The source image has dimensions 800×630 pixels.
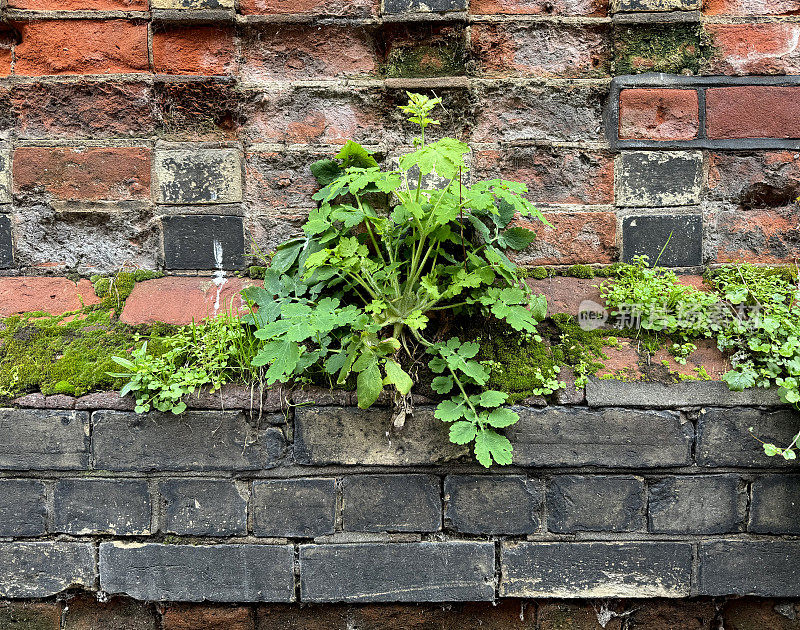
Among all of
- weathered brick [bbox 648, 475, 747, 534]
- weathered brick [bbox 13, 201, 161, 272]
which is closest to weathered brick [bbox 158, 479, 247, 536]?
weathered brick [bbox 13, 201, 161, 272]

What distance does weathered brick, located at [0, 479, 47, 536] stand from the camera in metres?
1.40

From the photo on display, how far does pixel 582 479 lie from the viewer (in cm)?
139

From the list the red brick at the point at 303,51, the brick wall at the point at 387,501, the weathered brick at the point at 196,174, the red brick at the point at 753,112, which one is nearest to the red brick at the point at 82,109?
the weathered brick at the point at 196,174

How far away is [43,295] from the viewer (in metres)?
1.57

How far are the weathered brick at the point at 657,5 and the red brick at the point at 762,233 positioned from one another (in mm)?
603

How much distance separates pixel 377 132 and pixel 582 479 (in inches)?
45.3

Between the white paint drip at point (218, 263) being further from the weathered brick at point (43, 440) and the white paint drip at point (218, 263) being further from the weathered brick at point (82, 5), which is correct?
the weathered brick at point (82, 5)

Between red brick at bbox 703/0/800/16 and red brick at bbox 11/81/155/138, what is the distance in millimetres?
1708

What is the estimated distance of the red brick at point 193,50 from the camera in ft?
Result: 5.11

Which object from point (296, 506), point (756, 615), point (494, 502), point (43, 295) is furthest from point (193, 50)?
point (756, 615)

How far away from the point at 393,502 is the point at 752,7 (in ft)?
5.82

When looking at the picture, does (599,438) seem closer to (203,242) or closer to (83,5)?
(203,242)

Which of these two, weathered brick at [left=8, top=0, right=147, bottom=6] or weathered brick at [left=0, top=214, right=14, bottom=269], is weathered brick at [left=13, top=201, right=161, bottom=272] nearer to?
weathered brick at [left=0, top=214, right=14, bottom=269]

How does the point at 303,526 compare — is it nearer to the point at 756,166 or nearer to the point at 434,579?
the point at 434,579
